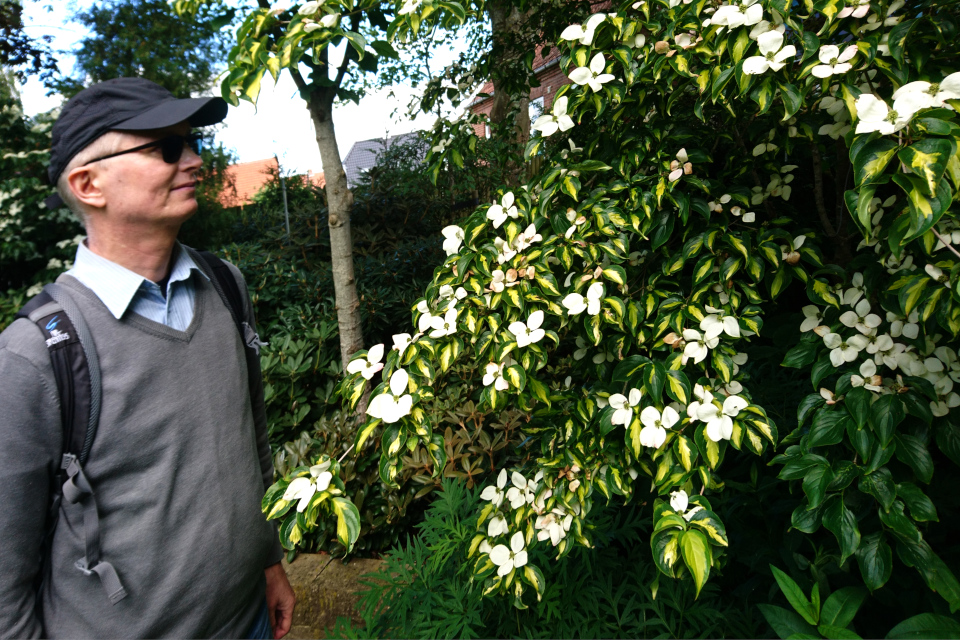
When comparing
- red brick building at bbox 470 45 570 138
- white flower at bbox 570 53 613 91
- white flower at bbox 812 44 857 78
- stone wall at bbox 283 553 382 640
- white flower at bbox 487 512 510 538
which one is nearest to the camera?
white flower at bbox 812 44 857 78

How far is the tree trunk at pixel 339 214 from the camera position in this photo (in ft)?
9.75

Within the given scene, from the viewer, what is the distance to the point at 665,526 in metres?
1.12

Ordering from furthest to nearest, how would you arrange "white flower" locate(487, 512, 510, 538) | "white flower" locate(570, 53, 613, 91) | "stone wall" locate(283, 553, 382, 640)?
"stone wall" locate(283, 553, 382, 640)
"white flower" locate(487, 512, 510, 538)
"white flower" locate(570, 53, 613, 91)

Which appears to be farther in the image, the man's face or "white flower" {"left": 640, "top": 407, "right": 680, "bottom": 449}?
Answer: the man's face

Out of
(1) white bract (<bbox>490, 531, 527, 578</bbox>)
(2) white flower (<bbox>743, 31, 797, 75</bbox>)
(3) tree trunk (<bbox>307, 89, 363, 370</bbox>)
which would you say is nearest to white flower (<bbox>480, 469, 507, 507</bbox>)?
(1) white bract (<bbox>490, 531, 527, 578</bbox>)

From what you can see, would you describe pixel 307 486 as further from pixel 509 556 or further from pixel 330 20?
pixel 330 20

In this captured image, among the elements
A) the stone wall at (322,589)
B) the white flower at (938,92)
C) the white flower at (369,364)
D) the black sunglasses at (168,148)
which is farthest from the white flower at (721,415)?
the stone wall at (322,589)

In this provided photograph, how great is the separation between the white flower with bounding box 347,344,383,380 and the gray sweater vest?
1.19 feet

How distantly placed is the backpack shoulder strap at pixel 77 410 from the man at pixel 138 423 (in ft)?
0.05

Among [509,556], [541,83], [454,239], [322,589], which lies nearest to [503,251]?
[454,239]

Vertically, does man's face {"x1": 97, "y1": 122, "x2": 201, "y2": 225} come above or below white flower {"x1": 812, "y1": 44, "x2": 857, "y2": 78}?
above

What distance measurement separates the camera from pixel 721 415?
1.24m

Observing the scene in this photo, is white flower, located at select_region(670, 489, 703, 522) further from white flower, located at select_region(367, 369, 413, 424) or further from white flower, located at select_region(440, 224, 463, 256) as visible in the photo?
white flower, located at select_region(440, 224, 463, 256)

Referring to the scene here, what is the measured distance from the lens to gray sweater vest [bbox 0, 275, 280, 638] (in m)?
1.15
